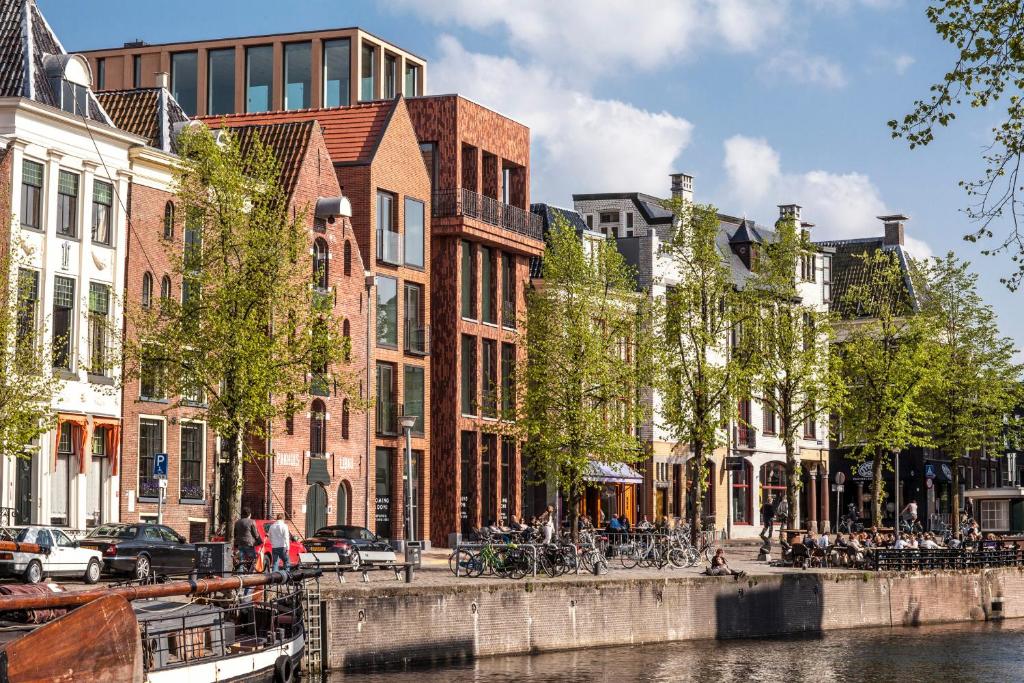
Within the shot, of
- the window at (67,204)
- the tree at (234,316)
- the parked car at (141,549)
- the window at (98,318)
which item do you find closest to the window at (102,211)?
→ the window at (67,204)

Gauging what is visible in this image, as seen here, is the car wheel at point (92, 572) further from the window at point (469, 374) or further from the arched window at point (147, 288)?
the window at point (469, 374)

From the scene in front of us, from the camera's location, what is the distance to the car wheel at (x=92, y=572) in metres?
43.4

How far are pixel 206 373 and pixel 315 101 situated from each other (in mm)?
31982

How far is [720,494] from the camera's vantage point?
86625 mm

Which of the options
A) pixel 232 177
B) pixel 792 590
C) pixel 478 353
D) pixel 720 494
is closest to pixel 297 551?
pixel 232 177

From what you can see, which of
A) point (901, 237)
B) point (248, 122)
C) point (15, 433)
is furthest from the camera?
point (901, 237)

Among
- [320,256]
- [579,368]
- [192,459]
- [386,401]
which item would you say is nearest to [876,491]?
[579,368]

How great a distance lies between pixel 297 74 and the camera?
7956 centimetres

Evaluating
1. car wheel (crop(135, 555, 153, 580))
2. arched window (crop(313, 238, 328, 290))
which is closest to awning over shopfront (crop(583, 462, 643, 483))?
arched window (crop(313, 238, 328, 290))

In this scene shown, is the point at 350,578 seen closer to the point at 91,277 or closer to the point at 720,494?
the point at 91,277

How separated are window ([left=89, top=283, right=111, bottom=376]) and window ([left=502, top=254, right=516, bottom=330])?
866 inches

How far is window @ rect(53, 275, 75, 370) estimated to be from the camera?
52.4 m

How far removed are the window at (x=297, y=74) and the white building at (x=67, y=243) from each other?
24.0 meters

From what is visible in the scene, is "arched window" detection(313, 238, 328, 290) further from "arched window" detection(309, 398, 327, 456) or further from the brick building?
the brick building
